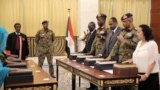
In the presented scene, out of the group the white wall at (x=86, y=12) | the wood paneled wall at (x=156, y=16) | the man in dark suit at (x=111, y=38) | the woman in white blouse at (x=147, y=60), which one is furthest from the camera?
the wood paneled wall at (x=156, y=16)

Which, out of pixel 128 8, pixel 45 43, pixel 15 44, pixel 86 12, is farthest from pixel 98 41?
pixel 128 8

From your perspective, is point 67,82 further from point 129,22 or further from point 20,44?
point 129,22

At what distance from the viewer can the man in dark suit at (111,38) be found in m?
5.79

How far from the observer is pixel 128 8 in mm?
12141

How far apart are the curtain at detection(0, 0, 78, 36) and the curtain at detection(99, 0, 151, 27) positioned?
46.8 inches

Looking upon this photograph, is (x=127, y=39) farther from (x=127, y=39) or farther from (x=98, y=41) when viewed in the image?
(x=98, y=41)

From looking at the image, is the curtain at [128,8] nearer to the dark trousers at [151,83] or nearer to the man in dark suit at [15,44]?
the man in dark suit at [15,44]

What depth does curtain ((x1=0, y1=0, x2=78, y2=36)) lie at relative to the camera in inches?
428

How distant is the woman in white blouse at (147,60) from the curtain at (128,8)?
752 cm

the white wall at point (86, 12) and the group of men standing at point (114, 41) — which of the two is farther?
the white wall at point (86, 12)

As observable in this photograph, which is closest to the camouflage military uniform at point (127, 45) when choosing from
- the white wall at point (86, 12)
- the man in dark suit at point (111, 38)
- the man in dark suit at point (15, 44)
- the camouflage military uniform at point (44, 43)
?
the man in dark suit at point (111, 38)

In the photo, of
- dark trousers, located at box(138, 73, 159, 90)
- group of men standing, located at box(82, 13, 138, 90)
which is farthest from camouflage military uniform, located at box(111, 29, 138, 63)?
dark trousers, located at box(138, 73, 159, 90)

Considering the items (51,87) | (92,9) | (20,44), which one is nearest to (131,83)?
(51,87)

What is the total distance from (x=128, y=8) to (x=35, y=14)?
3.66 m
